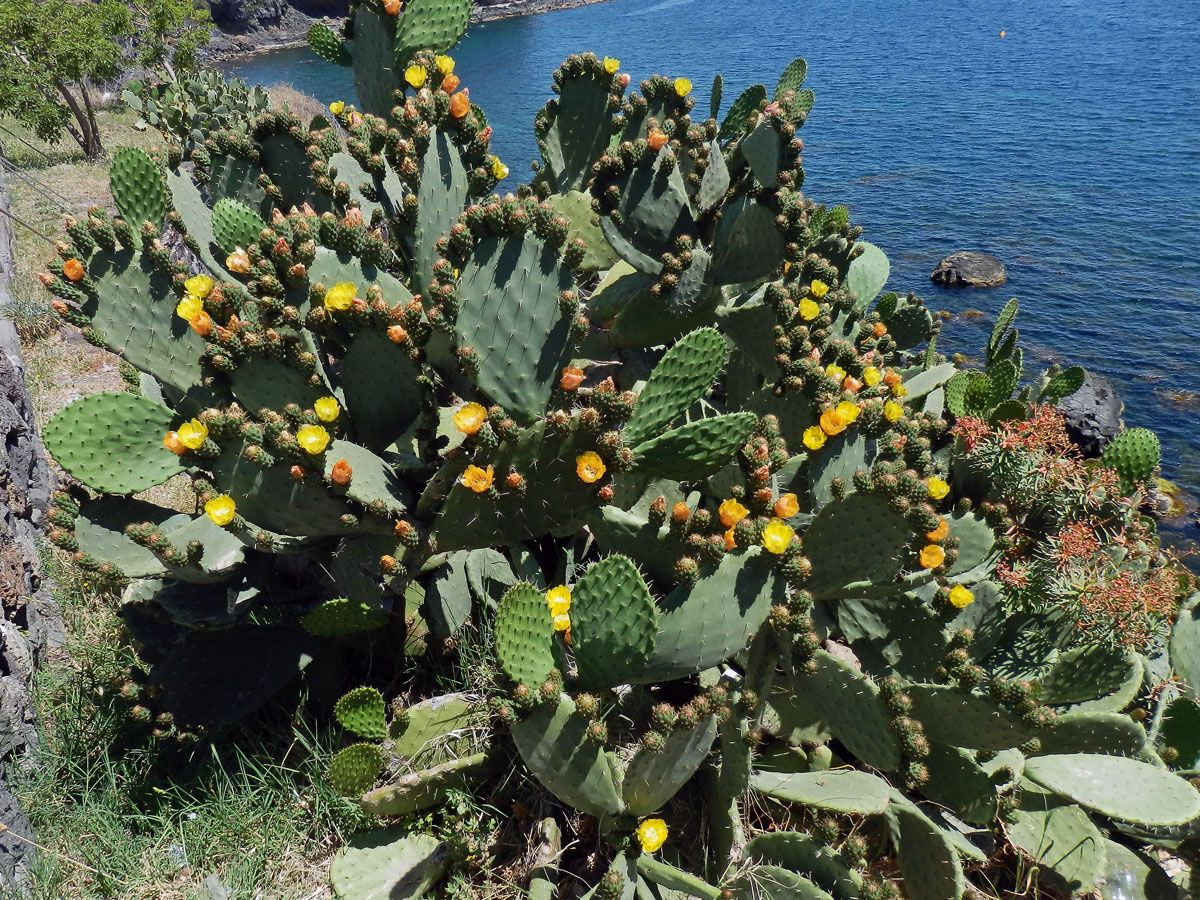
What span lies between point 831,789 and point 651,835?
55 centimetres

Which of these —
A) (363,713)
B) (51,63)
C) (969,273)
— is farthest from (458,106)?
(51,63)

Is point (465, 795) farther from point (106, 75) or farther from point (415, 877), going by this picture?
point (106, 75)

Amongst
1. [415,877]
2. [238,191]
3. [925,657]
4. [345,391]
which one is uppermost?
[238,191]

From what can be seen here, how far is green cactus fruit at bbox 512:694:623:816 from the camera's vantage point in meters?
1.98

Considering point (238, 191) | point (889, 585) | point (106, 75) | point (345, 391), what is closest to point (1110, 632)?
point (889, 585)

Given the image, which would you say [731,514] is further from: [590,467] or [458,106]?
[458,106]

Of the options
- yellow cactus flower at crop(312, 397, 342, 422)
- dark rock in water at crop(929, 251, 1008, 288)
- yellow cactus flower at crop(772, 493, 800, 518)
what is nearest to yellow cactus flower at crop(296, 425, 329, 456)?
yellow cactus flower at crop(312, 397, 342, 422)

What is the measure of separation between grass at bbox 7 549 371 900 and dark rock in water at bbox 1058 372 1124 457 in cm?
682

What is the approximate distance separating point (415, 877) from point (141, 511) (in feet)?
4.64

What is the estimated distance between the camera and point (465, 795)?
2318 mm

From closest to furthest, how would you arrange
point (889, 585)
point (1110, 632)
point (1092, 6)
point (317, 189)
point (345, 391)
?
point (889, 585), point (345, 391), point (1110, 632), point (317, 189), point (1092, 6)

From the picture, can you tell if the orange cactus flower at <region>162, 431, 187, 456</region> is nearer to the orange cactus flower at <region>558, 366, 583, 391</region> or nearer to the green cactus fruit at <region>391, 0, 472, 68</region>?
the orange cactus flower at <region>558, 366, 583, 391</region>

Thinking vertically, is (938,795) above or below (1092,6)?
below

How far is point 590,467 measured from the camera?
2180 mm
